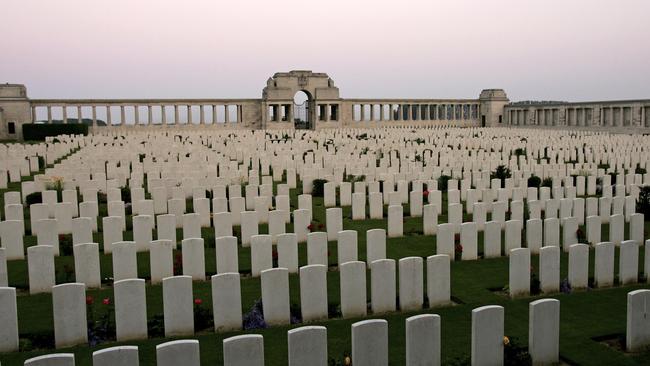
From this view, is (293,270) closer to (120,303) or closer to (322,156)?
(120,303)

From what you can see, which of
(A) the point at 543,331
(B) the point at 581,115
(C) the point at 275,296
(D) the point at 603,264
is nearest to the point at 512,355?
(A) the point at 543,331

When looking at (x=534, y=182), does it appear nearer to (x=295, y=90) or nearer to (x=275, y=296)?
(x=275, y=296)

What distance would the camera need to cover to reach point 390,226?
10.9 meters

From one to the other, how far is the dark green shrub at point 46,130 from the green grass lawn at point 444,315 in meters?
40.0

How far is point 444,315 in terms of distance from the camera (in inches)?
272

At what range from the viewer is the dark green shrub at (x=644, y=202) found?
12.4 m

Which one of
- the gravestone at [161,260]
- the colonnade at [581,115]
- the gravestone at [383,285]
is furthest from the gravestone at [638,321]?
the colonnade at [581,115]

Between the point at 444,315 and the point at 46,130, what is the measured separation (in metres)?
46.0

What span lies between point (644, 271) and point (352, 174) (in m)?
10.5

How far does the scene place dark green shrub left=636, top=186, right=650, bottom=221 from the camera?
40.7ft

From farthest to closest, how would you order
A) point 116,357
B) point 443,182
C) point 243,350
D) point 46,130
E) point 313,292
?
point 46,130 → point 443,182 → point 313,292 → point 243,350 → point 116,357

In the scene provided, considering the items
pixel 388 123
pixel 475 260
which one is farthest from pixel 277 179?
pixel 388 123

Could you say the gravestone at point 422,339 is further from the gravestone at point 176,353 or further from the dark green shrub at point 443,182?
the dark green shrub at point 443,182

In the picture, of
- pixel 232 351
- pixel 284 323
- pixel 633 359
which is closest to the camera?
pixel 232 351
